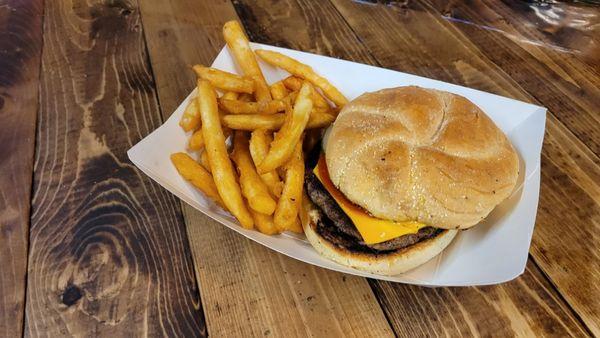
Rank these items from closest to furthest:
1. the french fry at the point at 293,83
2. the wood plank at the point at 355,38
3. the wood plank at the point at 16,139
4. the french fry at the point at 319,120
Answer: the wood plank at the point at 16,139, the french fry at the point at 319,120, the french fry at the point at 293,83, the wood plank at the point at 355,38

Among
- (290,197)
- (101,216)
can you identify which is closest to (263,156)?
(290,197)

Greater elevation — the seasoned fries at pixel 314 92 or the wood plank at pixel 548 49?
the seasoned fries at pixel 314 92

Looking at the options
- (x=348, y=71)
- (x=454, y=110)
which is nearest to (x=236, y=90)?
(x=348, y=71)

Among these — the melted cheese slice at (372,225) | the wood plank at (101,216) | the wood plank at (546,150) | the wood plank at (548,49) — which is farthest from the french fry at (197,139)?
the wood plank at (548,49)

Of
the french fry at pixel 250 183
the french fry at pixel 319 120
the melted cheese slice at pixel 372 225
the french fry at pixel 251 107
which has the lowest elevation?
the melted cheese slice at pixel 372 225

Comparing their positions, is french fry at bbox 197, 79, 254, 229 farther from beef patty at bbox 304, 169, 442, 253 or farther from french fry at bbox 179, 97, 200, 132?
beef patty at bbox 304, 169, 442, 253

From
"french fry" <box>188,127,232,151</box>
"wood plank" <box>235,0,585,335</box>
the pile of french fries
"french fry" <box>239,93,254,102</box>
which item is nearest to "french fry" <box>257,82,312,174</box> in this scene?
the pile of french fries

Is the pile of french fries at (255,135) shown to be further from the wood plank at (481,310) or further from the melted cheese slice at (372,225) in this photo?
the wood plank at (481,310)

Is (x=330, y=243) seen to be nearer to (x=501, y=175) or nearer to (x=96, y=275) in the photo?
(x=501, y=175)
